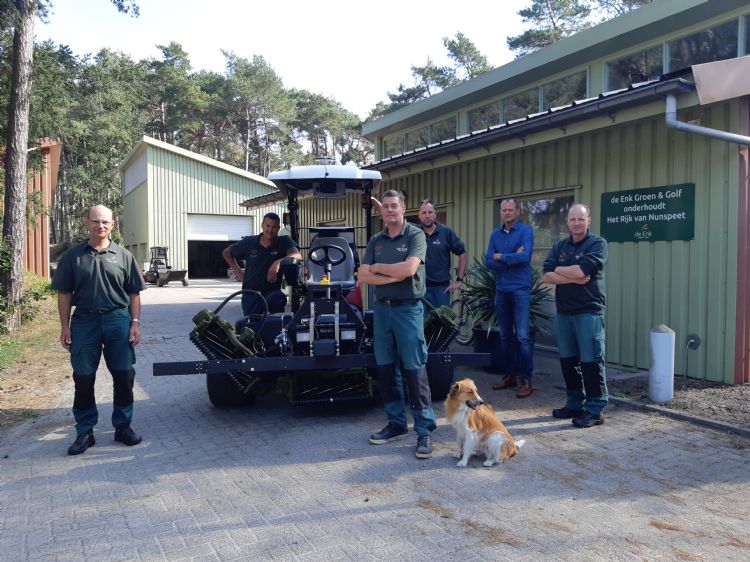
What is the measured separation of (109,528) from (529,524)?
7.69 ft

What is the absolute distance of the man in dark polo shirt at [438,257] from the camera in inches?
258

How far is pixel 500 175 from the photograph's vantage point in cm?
898

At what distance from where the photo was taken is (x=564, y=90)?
10719mm

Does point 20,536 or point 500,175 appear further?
point 500,175

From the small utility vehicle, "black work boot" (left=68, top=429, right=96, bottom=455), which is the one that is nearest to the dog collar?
"black work boot" (left=68, top=429, right=96, bottom=455)

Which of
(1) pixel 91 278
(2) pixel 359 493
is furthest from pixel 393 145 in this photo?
(2) pixel 359 493

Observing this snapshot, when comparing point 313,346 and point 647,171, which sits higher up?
point 647,171

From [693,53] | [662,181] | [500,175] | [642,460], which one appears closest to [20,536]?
[642,460]

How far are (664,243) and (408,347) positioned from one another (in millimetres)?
3763

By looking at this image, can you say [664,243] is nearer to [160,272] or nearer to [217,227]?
[160,272]

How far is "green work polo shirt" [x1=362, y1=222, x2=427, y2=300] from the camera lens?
4.51 meters

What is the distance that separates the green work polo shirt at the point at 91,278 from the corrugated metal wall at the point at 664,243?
5501 mm

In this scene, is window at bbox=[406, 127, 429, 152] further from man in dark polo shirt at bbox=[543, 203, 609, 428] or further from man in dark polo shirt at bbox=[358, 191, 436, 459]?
man in dark polo shirt at bbox=[358, 191, 436, 459]

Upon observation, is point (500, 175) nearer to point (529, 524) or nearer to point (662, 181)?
point (662, 181)
